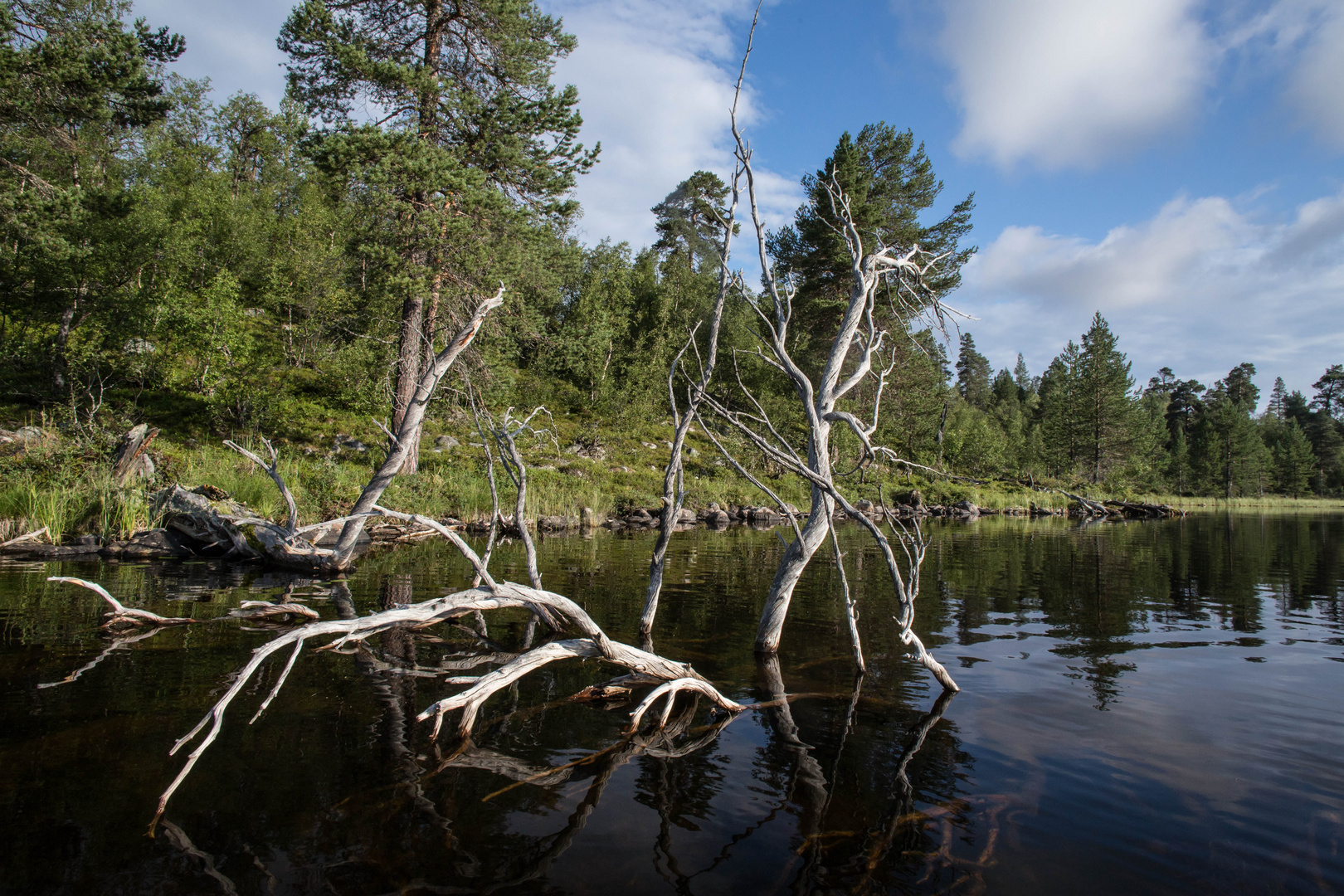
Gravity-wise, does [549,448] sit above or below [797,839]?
above

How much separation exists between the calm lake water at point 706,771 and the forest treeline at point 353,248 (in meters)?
3.70

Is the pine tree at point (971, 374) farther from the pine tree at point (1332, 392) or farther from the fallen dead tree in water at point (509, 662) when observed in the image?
the fallen dead tree in water at point (509, 662)

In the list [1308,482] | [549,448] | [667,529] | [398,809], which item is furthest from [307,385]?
[1308,482]

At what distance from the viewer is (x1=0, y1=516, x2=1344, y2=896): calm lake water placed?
3.28m

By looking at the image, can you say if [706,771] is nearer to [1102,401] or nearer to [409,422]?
[409,422]

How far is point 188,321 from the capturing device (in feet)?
62.1

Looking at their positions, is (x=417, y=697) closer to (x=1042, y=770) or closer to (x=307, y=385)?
(x=1042, y=770)

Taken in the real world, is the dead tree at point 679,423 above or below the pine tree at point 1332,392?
below

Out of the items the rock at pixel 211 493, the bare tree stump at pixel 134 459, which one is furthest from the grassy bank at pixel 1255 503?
the bare tree stump at pixel 134 459

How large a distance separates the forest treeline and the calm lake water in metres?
3.70

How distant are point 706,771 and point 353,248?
1747cm

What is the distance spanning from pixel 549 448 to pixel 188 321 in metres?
12.7

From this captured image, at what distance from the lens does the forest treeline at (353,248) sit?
51.3ft

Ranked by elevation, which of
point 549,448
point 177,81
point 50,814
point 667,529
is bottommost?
point 50,814
